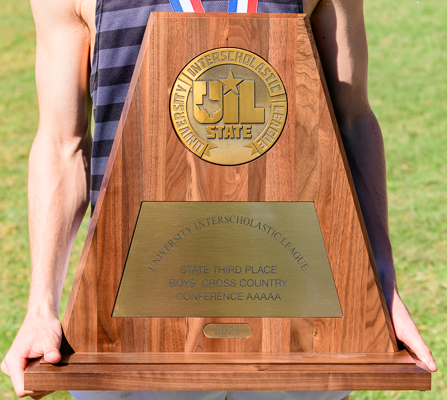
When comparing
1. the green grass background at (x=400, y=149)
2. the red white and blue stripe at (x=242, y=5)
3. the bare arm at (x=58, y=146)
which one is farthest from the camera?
the green grass background at (x=400, y=149)

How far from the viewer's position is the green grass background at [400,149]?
3662 millimetres

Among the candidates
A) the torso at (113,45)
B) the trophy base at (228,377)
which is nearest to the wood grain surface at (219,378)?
the trophy base at (228,377)

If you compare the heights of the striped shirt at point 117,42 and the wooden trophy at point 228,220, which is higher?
the striped shirt at point 117,42

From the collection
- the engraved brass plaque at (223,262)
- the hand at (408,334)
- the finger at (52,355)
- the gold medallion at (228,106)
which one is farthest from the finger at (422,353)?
the finger at (52,355)

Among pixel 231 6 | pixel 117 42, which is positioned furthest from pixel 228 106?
pixel 117 42

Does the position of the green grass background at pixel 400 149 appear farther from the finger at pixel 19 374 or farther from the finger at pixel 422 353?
the finger at pixel 19 374

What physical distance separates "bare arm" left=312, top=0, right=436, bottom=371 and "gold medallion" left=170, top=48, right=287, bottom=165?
0.32m

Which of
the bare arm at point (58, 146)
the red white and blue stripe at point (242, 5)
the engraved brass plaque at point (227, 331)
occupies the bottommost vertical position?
the engraved brass plaque at point (227, 331)

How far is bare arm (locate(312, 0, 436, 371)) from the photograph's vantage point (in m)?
1.38

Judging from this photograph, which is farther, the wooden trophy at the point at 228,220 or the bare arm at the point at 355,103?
the bare arm at the point at 355,103

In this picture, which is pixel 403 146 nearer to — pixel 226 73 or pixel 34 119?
pixel 34 119

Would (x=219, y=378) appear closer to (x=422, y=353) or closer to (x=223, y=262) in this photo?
(x=223, y=262)

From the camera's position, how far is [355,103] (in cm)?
142

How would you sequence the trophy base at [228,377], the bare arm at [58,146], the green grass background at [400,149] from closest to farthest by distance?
the trophy base at [228,377]
the bare arm at [58,146]
the green grass background at [400,149]
